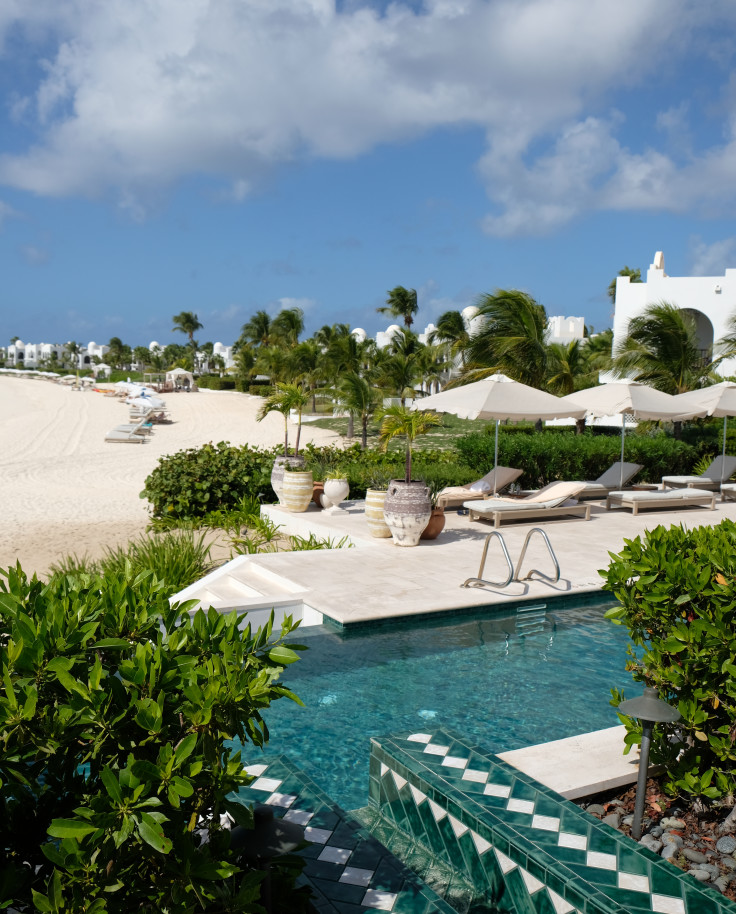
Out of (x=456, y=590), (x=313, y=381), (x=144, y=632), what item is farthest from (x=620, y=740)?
(x=313, y=381)

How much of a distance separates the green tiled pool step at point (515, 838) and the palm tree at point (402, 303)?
171 feet

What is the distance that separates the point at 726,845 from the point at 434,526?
7.31 m

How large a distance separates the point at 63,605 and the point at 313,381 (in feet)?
116

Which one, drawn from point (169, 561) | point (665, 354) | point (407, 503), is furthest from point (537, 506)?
point (665, 354)

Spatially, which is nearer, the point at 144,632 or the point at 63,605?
the point at 63,605

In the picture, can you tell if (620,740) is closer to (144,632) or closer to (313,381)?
(144,632)

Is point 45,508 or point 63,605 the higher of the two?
point 63,605

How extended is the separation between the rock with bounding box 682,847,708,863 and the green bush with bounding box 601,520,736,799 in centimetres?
28

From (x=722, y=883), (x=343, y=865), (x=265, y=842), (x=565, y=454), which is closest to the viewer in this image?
(x=265, y=842)

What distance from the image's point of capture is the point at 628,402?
543 inches

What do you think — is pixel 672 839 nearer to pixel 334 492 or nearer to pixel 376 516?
pixel 376 516

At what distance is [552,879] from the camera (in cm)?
290

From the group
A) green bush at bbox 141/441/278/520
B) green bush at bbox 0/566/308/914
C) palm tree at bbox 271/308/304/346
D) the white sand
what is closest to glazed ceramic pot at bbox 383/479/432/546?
green bush at bbox 141/441/278/520

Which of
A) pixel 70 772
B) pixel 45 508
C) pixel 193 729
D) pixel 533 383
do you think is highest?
pixel 533 383
